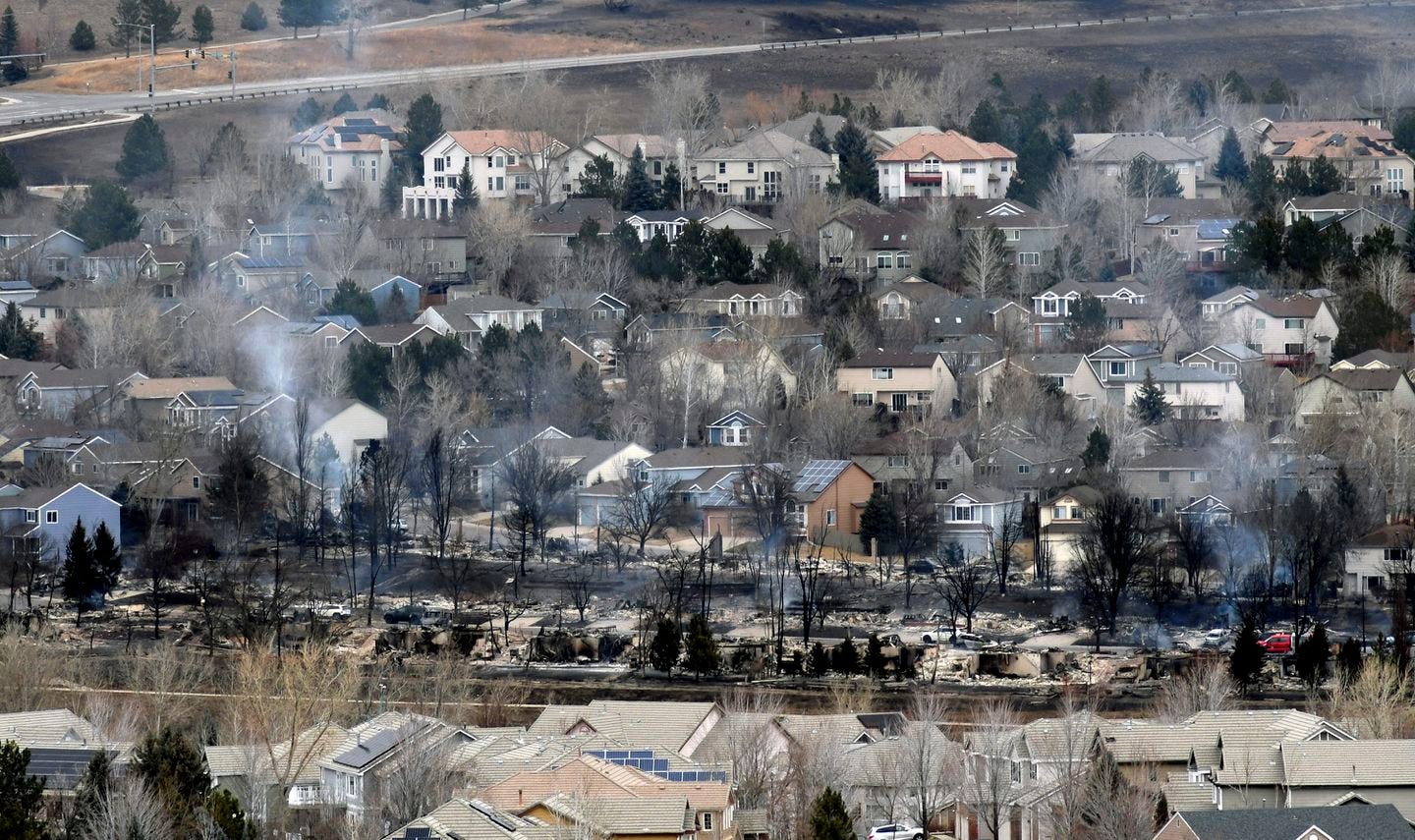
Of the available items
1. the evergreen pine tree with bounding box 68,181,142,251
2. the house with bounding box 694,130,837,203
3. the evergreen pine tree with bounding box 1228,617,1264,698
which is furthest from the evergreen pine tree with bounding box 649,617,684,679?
the house with bounding box 694,130,837,203

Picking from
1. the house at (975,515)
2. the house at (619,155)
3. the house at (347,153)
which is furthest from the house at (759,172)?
the house at (975,515)

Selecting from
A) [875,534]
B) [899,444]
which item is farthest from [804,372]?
[875,534]

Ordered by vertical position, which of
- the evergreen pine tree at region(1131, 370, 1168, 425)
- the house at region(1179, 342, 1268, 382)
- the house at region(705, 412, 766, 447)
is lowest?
the house at region(705, 412, 766, 447)

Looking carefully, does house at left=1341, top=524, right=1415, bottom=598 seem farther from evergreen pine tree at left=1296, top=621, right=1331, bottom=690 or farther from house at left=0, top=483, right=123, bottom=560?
house at left=0, top=483, right=123, bottom=560

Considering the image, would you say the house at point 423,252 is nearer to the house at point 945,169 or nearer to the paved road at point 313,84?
the house at point 945,169

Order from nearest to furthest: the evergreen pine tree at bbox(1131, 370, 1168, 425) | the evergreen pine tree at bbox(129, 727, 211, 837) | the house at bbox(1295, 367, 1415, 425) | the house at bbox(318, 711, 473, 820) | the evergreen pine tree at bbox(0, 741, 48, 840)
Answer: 1. the evergreen pine tree at bbox(0, 741, 48, 840)
2. the evergreen pine tree at bbox(129, 727, 211, 837)
3. the house at bbox(318, 711, 473, 820)
4. the house at bbox(1295, 367, 1415, 425)
5. the evergreen pine tree at bbox(1131, 370, 1168, 425)

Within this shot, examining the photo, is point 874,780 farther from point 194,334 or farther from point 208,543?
point 194,334
